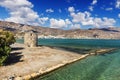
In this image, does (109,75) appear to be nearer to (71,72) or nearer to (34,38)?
(71,72)

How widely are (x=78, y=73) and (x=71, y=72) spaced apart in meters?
1.63

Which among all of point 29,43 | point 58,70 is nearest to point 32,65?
point 58,70

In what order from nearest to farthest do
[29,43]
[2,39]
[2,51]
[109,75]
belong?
[109,75] < [2,51] < [2,39] < [29,43]

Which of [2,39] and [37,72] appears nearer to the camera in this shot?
[37,72]

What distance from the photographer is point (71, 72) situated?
4088 cm

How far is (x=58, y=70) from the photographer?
42500 millimetres

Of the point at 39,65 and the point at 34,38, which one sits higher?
the point at 34,38

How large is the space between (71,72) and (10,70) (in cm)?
1172

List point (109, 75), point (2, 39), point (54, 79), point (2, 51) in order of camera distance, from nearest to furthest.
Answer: point (54, 79)
point (109, 75)
point (2, 51)
point (2, 39)

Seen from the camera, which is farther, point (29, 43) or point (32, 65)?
point (29, 43)

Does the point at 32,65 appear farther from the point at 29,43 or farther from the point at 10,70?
the point at 29,43

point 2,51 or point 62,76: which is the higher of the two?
point 2,51

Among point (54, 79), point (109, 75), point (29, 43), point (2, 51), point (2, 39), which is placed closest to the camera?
point (54, 79)

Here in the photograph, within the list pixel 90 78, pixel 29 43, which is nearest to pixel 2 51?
pixel 90 78
